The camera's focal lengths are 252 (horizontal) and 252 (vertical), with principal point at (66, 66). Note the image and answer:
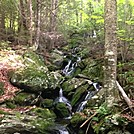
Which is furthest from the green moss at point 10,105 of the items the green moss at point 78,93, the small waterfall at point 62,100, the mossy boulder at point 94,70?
the mossy boulder at point 94,70

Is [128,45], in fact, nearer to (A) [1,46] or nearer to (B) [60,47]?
(A) [1,46]

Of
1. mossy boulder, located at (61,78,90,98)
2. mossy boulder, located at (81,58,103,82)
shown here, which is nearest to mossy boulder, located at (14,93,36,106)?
mossy boulder, located at (61,78,90,98)

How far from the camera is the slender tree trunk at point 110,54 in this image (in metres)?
6.26

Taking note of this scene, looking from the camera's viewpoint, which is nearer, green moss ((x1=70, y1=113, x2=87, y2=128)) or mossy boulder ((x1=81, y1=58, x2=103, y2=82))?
green moss ((x1=70, y1=113, x2=87, y2=128))

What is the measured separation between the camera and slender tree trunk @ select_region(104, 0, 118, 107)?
6.26m

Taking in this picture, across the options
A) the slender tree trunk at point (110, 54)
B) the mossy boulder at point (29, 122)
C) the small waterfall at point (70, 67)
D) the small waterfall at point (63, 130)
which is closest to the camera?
the slender tree trunk at point (110, 54)

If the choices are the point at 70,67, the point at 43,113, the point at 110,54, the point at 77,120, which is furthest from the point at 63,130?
the point at 70,67

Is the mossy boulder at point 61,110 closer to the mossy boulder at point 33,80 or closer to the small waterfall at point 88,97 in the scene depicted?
the small waterfall at point 88,97

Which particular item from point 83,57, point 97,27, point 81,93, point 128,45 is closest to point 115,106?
point 81,93

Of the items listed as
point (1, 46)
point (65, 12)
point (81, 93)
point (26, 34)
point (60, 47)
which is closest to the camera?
point (81, 93)

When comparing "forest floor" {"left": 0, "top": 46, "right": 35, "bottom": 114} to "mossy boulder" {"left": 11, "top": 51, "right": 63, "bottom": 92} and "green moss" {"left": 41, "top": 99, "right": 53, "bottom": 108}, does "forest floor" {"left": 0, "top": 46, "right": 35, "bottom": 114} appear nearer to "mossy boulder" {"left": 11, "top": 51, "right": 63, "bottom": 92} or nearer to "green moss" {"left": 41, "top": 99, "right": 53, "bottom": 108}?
"mossy boulder" {"left": 11, "top": 51, "right": 63, "bottom": 92}

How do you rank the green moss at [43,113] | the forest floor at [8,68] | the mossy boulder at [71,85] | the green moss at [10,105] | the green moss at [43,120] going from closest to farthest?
the green moss at [43,120]
the green moss at [43,113]
the green moss at [10,105]
the forest floor at [8,68]
the mossy boulder at [71,85]

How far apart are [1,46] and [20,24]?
303 centimetres

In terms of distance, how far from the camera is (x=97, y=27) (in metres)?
14.0
